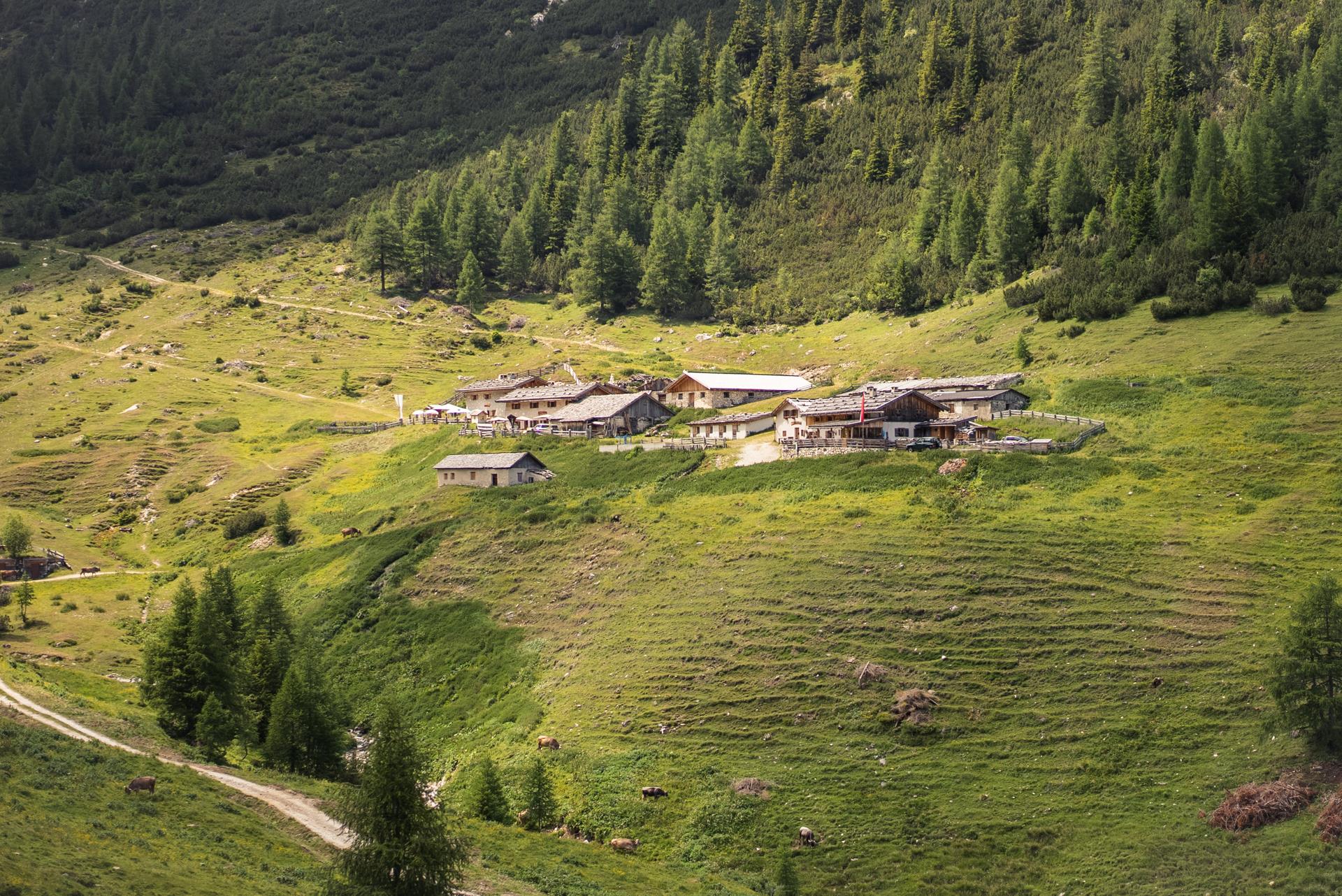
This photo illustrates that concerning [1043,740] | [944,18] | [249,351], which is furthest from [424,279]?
[1043,740]

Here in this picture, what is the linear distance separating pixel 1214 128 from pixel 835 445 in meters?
59.6

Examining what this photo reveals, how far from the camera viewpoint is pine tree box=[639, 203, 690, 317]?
15538 cm

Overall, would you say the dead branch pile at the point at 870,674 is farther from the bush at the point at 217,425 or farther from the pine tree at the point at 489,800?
the bush at the point at 217,425

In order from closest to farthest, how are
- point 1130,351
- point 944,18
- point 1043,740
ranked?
1. point 1043,740
2. point 1130,351
3. point 944,18

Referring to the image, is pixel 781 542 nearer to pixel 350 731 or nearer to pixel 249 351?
pixel 350 731

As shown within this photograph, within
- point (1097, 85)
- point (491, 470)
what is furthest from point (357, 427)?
point (1097, 85)

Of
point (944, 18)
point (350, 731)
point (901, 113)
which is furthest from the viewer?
point (944, 18)

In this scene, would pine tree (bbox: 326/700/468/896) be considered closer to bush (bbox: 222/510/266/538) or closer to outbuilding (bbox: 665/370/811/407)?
bush (bbox: 222/510/266/538)

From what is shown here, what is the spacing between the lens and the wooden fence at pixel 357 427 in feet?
412

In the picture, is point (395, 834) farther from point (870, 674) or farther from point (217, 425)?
point (217, 425)

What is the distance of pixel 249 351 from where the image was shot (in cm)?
15725

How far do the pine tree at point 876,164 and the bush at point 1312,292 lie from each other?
81848mm

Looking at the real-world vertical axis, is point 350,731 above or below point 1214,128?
below

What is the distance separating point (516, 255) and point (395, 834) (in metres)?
144
